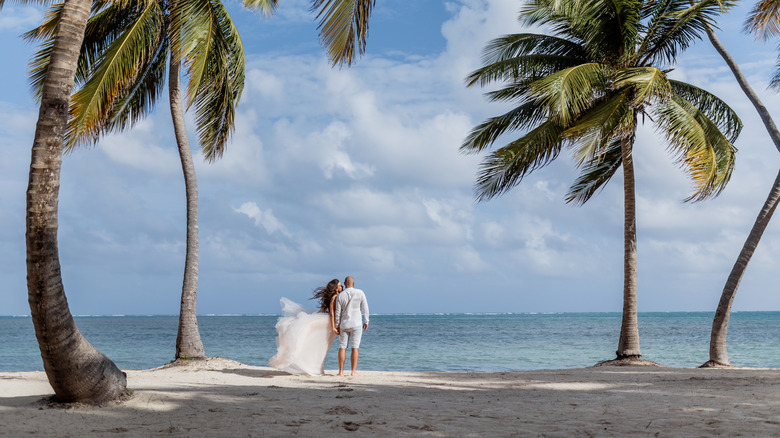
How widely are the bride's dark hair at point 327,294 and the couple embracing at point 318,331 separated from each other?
13cm

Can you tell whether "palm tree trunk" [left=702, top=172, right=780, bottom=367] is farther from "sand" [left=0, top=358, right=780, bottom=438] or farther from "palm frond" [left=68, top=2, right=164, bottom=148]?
"palm frond" [left=68, top=2, right=164, bottom=148]

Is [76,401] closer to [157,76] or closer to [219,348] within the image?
[157,76]

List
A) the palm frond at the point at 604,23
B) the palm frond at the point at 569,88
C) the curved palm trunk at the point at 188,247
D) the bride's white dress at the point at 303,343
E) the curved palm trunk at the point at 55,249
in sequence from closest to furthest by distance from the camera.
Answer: the curved palm trunk at the point at 55,249
the bride's white dress at the point at 303,343
the palm frond at the point at 569,88
the curved palm trunk at the point at 188,247
the palm frond at the point at 604,23

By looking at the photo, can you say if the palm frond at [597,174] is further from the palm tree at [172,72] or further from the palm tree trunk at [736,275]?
the palm tree at [172,72]

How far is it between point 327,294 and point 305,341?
0.87m

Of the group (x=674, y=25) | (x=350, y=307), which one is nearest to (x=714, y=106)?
(x=674, y=25)

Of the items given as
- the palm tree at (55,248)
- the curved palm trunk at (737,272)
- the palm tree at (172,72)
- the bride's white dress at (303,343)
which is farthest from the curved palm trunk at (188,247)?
the curved palm trunk at (737,272)

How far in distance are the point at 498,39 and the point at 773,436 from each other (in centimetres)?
1103

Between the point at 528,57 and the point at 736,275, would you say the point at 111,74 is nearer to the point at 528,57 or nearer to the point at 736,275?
the point at 528,57

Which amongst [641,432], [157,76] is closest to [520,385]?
[641,432]

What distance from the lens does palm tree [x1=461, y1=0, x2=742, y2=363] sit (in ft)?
38.6

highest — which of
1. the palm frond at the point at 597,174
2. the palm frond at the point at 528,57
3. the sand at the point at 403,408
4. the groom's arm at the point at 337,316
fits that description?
the palm frond at the point at 528,57

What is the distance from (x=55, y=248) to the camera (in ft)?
19.6

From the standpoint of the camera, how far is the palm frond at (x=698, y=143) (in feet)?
38.2
